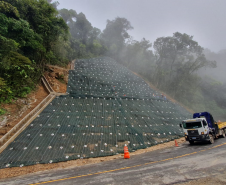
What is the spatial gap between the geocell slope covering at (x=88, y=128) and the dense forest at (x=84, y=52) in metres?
3.90

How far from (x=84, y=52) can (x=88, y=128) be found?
2938 centimetres

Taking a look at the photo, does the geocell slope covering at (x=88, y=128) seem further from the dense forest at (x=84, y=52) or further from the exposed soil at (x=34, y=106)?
the dense forest at (x=84, y=52)

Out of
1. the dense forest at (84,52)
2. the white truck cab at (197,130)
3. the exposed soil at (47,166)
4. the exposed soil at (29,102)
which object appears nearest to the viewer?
the exposed soil at (47,166)

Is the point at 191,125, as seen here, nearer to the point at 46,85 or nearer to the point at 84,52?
the point at 46,85

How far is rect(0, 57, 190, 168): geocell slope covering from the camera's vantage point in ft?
27.7

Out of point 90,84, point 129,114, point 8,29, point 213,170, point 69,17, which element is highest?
point 69,17

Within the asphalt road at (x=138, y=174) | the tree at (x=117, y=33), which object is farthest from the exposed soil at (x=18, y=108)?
the tree at (x=117, y=33)

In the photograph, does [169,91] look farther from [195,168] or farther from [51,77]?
[195,168]

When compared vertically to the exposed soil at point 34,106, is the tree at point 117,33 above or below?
above

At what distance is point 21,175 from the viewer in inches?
261

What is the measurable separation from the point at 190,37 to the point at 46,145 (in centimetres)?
4069

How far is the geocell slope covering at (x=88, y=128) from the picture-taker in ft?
27.7

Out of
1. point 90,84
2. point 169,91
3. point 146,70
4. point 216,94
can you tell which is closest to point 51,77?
point 90,84

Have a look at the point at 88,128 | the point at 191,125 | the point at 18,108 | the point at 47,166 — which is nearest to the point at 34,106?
the point at 18,108
